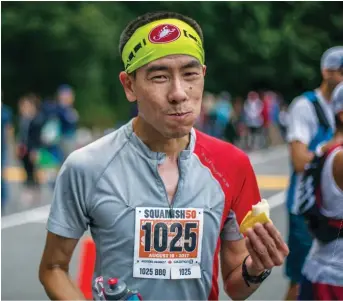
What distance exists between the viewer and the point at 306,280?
4.27 meters

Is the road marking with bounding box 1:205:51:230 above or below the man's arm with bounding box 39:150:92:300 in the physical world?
above

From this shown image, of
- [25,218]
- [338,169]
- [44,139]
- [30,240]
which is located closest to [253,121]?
[44,139]

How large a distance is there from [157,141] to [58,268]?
52 centimetres

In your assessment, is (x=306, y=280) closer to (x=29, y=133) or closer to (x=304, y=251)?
(x=304, y=251)

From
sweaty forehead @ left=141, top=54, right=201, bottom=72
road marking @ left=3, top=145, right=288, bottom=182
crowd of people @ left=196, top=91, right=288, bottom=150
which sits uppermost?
crowd of people @ left=196, top=91, right=288, bottom=150

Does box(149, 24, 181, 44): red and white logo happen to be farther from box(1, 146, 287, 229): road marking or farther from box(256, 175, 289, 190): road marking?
box(256, 175, 289, 190): road marking

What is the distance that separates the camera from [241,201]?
10.7ft

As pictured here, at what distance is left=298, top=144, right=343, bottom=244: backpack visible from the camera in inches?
155

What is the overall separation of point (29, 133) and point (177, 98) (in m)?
12.6

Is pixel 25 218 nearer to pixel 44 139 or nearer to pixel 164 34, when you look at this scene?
pixel 44 139

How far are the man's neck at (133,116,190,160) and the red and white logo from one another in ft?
0.92

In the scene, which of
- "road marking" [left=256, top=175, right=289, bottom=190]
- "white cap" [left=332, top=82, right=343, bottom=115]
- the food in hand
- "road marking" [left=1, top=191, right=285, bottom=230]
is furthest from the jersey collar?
"road marking" [left=256, top=175, right=289, bottom=190]

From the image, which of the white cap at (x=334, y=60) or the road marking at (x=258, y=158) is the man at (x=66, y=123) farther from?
the white cap at (x=334, y=60)

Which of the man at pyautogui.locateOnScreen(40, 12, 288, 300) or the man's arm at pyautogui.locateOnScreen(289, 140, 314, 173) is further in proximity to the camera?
the man's arm at pyautogui.locateOnScreen(289, 140, 314, 173)
